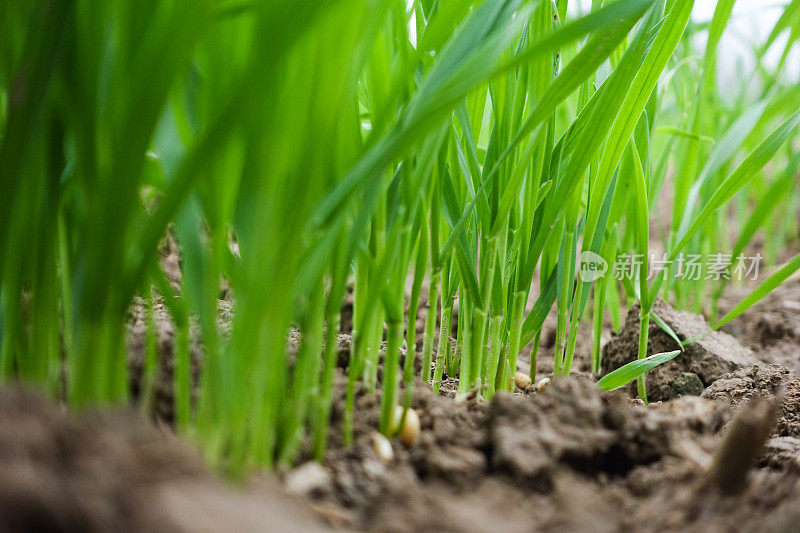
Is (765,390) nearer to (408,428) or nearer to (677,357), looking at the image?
(677,357)

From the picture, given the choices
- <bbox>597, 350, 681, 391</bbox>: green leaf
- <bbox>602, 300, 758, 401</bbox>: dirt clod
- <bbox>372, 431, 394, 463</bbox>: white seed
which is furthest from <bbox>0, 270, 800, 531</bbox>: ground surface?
<bbox>602, 300, 758, 401</bbox>: dirt clod

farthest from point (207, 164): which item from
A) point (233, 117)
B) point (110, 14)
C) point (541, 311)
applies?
point (541, 311)

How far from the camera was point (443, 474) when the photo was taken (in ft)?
1.70

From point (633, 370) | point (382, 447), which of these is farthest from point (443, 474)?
point (633, 370)

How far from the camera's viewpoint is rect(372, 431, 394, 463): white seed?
556 mm

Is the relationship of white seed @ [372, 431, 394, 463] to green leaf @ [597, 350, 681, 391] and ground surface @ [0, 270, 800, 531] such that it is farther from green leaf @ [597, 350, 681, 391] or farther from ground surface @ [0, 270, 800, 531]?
green leaf @ [597, 350, 681, 391]

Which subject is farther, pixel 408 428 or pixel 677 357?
pixel 677 357

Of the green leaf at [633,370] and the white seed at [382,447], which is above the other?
the green leaf at [633,370]

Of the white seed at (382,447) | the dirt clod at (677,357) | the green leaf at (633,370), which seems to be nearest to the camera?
the white seed at (382,447)

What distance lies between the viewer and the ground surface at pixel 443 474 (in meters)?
0.36

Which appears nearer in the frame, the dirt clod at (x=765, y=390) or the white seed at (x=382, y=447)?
the white seed at (x=382, y=447)

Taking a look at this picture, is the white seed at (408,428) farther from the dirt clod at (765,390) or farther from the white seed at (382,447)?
the dirt clod at (765,390)

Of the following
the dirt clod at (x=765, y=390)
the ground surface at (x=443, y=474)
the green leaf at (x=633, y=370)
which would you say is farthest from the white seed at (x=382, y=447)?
the dirt clod at (x=765, y=390)

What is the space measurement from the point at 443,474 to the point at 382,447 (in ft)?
0.23
